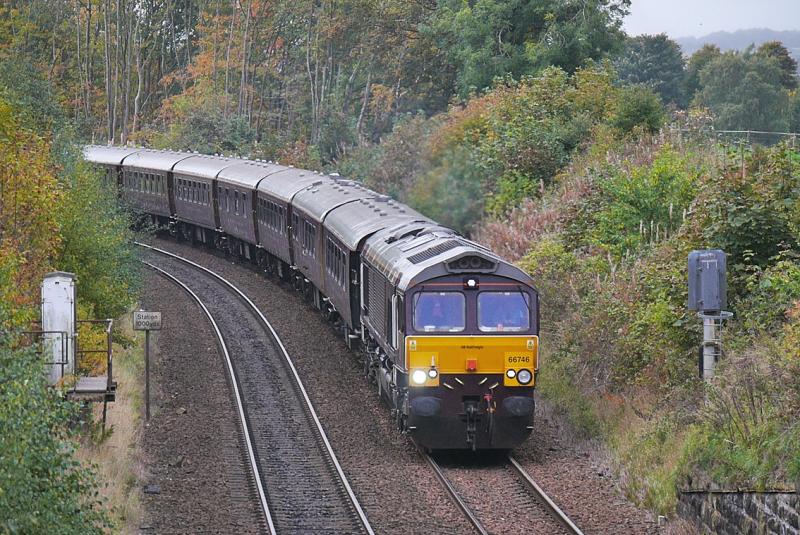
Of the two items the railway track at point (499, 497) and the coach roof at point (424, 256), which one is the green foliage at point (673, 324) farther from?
the coach roof at point (424, 256)

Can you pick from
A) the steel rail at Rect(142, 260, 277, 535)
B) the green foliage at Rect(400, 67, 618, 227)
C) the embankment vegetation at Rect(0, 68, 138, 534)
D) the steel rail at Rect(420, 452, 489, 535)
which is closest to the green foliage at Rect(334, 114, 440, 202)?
the green foliage at Rect(400, 67, 618, 227)

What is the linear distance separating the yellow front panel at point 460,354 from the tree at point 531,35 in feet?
83.1

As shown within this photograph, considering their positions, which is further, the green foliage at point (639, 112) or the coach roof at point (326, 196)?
the green foliage at point (639, 112)

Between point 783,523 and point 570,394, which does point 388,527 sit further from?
point 570,394

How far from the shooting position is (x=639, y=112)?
31.9 meters

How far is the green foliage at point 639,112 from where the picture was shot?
31.7 meters

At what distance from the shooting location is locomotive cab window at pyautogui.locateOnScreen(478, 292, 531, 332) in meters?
16.0

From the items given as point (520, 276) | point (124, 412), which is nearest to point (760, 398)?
point (520, 276)

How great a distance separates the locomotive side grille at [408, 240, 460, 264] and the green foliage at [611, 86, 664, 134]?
16.1m

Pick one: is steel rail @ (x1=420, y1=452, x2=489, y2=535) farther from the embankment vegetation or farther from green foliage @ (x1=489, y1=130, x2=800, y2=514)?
the embankment vegetation

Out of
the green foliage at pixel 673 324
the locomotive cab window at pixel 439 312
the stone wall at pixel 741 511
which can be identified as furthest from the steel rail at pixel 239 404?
the stone wall at pixel 741 511

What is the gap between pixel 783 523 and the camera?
1107 centimetres

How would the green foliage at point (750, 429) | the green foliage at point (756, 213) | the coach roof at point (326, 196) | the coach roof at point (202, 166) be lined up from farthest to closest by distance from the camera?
the coach roof at point (202, 166)
the coach roof at point (326, 196)
the green foliage at point (756, 213)
the green foliage at point (750, 429)

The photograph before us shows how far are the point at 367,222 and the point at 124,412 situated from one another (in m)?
5.87
